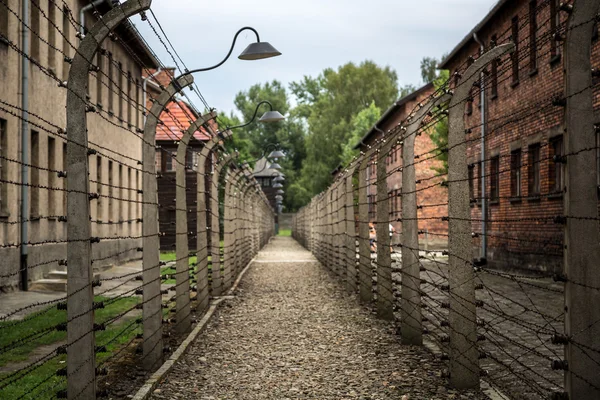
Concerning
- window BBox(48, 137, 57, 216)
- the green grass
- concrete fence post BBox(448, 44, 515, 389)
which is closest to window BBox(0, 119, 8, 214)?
window BBox(48, 137, 57, 216)

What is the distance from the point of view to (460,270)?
7125 millimetres

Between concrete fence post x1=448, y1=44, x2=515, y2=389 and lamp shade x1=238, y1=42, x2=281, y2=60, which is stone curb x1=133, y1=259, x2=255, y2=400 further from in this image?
lamp shade x1=238, y1=42, x2=281, y2=60

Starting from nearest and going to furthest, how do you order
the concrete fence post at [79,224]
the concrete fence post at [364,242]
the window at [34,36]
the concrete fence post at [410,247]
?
the concrete fence post at [79,224], the concrete fence post at [410,247], the concrete fence post at [364,242], the window at [34,36]

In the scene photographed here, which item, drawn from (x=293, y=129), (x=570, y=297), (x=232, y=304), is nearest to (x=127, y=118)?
(x=232, y=304)

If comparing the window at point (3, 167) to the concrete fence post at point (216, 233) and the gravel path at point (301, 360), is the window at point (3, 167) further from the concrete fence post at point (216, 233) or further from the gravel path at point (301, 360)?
the gravel path at point (301, 360)

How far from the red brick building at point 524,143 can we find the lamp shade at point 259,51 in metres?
5.45

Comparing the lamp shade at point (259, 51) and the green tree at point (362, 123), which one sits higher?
the green tree at point (362, 123)

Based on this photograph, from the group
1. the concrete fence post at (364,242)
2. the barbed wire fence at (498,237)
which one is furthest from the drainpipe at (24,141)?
the concrete fence post at (364,242)

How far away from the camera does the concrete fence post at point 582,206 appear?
16.3 feet

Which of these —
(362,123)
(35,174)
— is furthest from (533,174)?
(362,123)

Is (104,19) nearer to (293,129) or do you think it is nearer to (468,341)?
(468,341)

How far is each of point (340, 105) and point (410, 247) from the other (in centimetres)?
7101

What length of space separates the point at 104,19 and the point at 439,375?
13.1 feet

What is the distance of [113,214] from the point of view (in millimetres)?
29344
